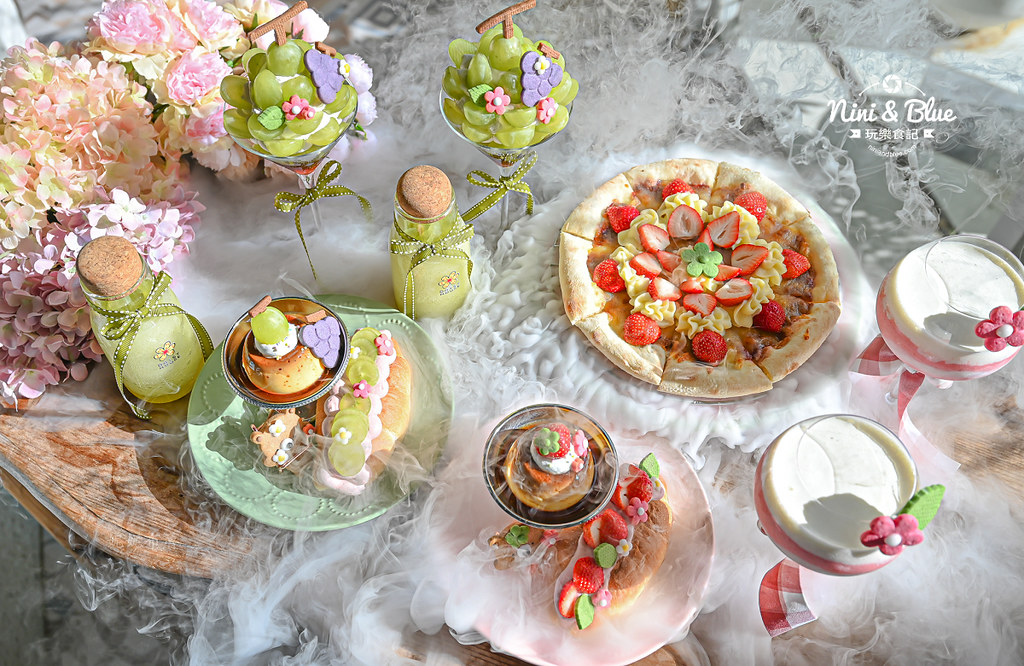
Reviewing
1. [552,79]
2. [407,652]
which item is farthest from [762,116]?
[407,652]

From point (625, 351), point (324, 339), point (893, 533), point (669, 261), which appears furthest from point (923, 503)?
point (324, 339)

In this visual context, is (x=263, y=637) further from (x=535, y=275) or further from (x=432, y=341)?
(x=535, y=275)

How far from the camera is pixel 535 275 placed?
1.61 m

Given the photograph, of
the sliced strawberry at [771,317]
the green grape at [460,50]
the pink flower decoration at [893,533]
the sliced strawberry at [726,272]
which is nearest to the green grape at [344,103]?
the green grape at [460,50]

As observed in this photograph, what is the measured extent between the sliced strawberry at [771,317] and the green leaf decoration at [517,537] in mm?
678

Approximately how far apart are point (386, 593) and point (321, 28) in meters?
1.23

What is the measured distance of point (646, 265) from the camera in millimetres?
1532

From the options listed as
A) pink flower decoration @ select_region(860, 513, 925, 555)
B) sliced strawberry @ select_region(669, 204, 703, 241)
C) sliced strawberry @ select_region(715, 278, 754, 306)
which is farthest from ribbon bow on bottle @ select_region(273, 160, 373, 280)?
pink flower decoration @ select_region(860, 513, 925, 555)

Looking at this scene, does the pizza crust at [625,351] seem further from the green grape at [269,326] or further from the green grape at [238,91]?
the green grape at [238,91]

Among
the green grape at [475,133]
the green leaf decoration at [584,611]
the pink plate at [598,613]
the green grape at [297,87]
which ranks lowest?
the pink plate at [598,613]

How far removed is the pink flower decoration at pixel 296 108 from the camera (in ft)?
4.15

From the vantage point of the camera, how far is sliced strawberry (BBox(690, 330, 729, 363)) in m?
1.44

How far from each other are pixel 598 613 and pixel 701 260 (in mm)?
755

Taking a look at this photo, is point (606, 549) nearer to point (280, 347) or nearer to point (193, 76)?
point (280, 347)
